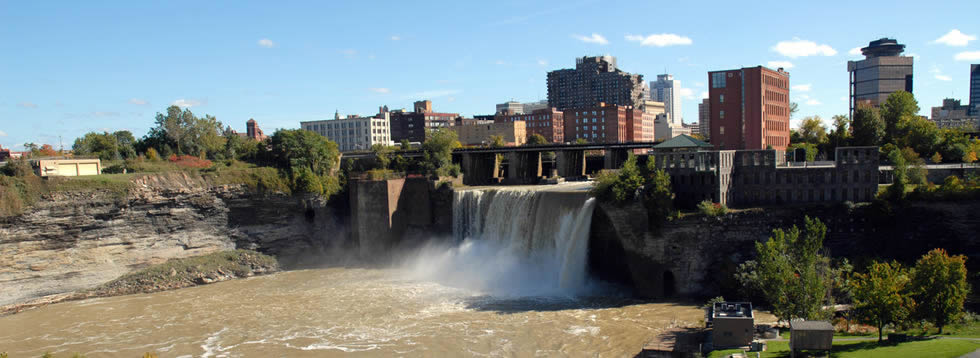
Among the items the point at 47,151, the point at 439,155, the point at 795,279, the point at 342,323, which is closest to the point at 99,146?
the point at 47,151

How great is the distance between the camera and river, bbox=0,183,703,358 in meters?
29.5

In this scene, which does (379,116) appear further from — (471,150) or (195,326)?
(195,326)

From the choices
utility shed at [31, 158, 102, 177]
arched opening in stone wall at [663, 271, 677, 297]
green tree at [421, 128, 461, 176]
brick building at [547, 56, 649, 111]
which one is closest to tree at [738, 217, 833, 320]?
arched opening in stone wall at [663, 271, 677, 297]

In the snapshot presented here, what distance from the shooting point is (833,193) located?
36688 millimetres

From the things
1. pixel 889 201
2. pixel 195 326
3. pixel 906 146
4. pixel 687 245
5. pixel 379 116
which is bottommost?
pixel 195 326

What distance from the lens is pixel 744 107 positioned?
165 feet

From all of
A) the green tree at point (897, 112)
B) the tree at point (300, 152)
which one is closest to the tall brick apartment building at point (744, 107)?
the green tree at point (897, 112)

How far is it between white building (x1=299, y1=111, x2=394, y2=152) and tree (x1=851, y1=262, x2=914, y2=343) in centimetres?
11301

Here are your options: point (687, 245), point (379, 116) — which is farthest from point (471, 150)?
point (379, 116)

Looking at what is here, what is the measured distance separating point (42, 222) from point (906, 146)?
63468 mm

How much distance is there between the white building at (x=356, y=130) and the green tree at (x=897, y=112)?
94.4 m

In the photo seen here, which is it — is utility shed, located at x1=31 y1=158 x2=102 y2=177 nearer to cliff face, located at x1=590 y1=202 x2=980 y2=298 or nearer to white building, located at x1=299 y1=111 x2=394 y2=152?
cliff face, located at x1=590 y1=202 x2=980 y2=298

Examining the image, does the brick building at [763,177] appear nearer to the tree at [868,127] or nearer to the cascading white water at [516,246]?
the cascading white water at [516,246]

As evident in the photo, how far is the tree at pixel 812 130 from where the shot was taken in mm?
62138
